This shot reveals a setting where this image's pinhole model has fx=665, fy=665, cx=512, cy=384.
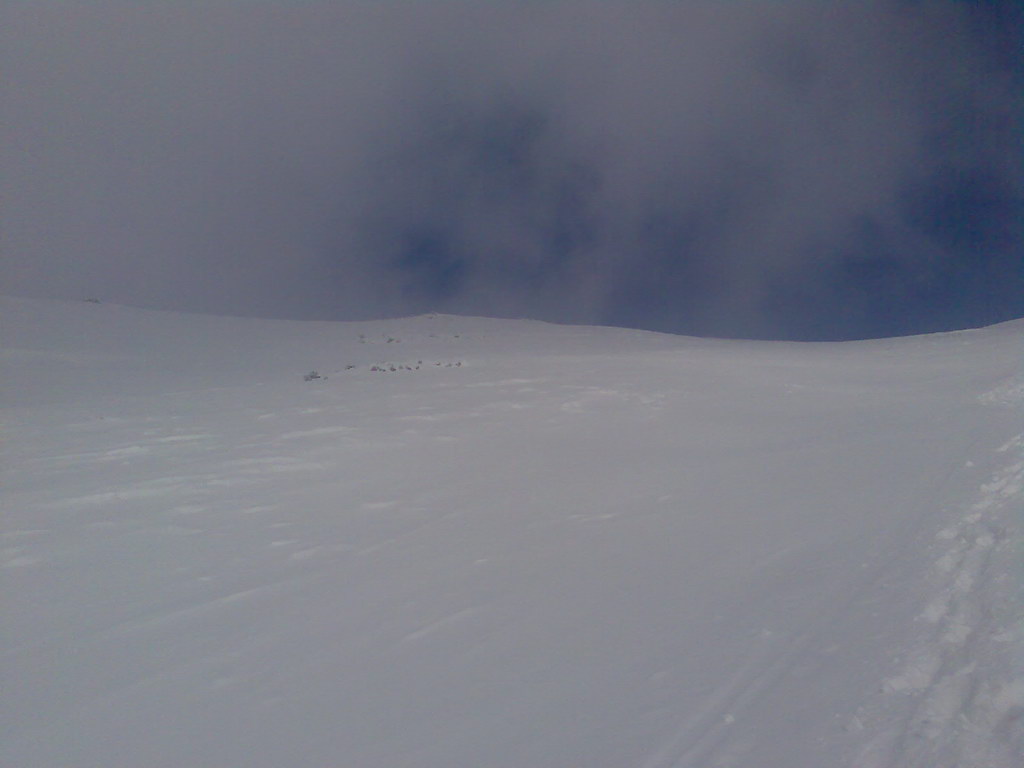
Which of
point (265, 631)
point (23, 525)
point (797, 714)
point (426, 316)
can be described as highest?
point (426, 316)

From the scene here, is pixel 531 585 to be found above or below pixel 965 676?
above

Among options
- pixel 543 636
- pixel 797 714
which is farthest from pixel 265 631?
pixel 797 714

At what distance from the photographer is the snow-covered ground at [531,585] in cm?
278

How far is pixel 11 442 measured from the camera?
8.60 meters

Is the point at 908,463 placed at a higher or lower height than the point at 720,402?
lower

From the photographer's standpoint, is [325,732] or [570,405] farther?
[570,405]

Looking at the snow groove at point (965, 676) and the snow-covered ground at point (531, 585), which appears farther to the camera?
the snow-covered ground at point (531, 585)

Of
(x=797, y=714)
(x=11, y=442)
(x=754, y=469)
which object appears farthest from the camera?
(x=11, y=442)

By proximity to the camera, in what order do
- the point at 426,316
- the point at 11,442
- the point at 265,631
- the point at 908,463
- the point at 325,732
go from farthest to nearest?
the point at 426,316, the point at 11,442, the point at 908,463, the point at 265,631, the point at 325,732

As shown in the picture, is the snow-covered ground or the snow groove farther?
the snow-covered ground

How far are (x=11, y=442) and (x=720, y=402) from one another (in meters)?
9.46

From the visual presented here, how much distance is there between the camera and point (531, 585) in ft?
14.0

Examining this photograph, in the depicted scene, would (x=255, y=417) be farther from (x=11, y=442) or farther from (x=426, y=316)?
(x=426, y=316)

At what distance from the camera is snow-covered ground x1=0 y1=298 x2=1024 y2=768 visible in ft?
9.11
